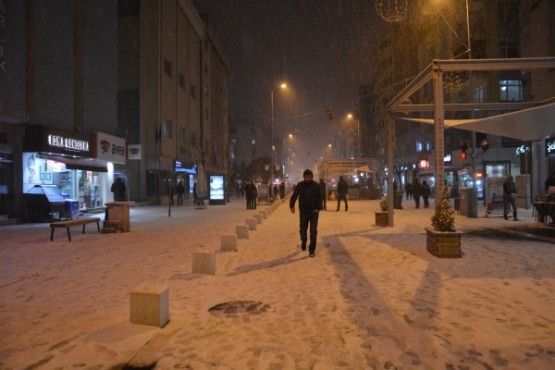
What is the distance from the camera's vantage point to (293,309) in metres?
5.49

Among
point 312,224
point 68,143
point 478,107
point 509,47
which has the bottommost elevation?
point 312,224

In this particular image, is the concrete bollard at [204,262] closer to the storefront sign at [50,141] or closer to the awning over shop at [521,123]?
the awning over shop at [521,123]

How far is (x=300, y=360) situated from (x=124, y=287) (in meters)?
3.87

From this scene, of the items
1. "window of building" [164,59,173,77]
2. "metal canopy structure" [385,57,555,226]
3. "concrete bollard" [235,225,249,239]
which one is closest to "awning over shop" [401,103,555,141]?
"metal canopy structure" [385,57,555,226]

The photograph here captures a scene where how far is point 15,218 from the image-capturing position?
17.6 metres

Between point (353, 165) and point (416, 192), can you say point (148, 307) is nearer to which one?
point (416, 192)

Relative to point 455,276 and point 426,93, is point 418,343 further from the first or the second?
point 426,93

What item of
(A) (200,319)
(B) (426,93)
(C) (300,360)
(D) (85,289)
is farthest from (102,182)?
(B) (426,93)

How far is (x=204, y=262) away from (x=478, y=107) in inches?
442

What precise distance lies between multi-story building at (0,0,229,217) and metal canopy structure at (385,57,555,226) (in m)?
14.4

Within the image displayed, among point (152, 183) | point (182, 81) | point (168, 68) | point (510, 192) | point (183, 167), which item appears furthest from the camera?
point (182, 81)

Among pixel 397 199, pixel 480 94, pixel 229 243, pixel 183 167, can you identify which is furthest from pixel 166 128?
pixel 229 243

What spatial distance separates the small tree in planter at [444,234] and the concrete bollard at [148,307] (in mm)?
5989

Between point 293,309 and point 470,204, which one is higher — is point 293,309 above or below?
below
